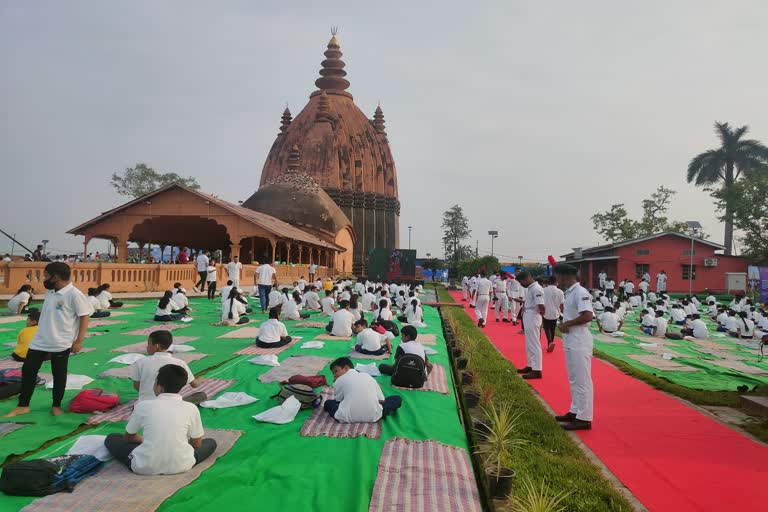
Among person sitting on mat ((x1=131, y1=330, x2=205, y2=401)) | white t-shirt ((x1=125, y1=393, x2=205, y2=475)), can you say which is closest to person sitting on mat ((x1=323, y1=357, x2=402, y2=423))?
person sitting on mat ((x1=131, y1=330, x2=205, y2=401))

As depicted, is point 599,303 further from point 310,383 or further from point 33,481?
point 33,481

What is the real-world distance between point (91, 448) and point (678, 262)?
3752 centimetres

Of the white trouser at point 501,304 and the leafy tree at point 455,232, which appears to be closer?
the white trouser at point 501,304

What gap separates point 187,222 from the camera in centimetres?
2727

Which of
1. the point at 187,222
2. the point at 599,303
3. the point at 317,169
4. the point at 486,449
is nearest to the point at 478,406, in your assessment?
the point at 486,449

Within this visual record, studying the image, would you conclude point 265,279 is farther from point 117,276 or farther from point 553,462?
point 553,462

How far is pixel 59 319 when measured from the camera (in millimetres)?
5191

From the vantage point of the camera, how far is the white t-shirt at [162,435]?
12.5ft

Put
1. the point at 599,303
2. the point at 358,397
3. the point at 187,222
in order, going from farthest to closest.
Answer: the point at 187,222 → the point at 599,303 → the point at 358,397

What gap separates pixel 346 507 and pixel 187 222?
2626 cm

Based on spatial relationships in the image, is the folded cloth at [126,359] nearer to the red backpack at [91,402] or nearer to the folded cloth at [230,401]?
the red backpack at [91,402]

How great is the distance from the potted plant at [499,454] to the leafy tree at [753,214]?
33475 millimetres

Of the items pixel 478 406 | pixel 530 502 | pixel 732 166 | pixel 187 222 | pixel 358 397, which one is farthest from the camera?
pixel 732 166

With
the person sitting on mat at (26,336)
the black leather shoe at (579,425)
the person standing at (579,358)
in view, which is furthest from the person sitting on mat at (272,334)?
the black leather shoe at (579,425)
